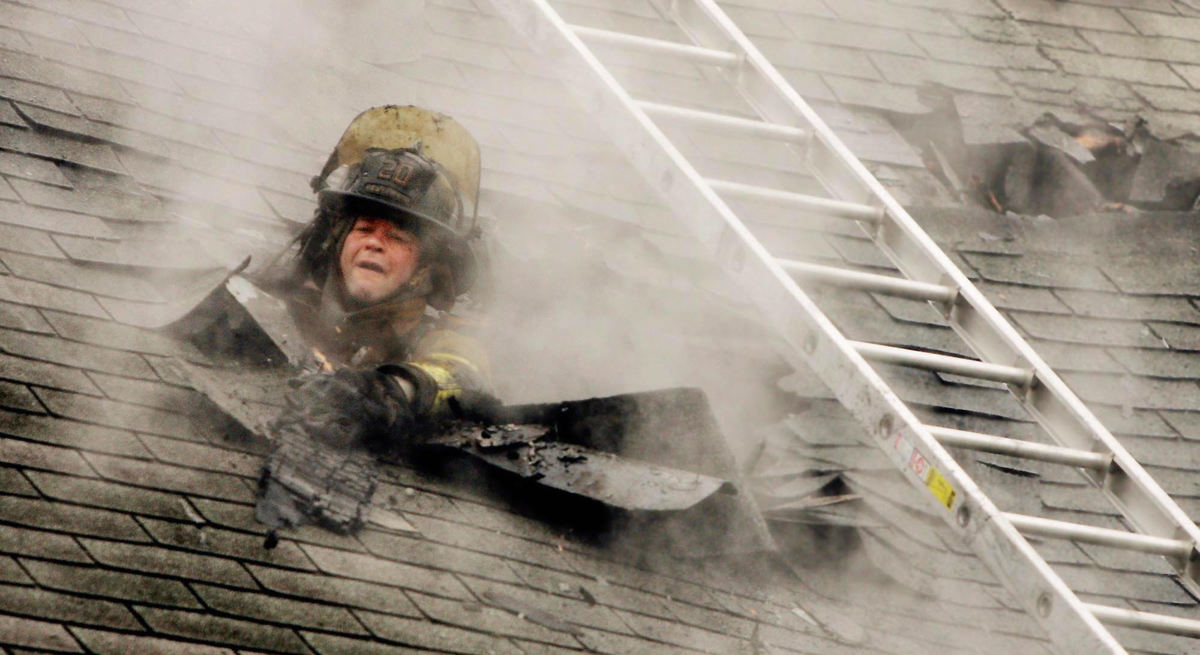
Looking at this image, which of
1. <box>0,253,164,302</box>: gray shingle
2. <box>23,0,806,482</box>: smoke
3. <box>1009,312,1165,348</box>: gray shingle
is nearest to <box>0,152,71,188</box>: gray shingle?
<box>23,0,806,482</box>: smoke

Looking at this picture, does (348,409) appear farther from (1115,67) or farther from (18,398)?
(1115,67)

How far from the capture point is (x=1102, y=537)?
3.82 meters

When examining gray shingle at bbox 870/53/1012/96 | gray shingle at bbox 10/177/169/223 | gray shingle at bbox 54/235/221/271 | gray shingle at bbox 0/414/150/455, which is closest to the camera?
gray shingle at bbox 0/414/150/455

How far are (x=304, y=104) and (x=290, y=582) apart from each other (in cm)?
265

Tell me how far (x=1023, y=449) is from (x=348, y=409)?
1782 mm

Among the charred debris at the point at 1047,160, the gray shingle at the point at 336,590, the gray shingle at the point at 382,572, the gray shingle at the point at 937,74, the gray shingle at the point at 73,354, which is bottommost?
the gray shingle at the point at 336,590

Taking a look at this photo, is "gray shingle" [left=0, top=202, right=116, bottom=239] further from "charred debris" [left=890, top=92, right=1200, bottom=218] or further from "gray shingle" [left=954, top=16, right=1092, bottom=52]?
"gray shingle" [left=954, top=16, right=1092, bottom=52]

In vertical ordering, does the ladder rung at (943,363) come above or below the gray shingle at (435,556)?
above

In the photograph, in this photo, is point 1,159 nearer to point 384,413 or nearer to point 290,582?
point 384,413

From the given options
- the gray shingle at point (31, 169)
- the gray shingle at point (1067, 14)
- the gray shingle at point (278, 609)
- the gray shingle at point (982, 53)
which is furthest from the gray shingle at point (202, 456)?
the gray shingle at point (1067, 14)

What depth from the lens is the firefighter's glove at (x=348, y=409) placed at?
4.21 meters

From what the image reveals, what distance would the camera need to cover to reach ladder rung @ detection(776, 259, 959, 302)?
4309mm

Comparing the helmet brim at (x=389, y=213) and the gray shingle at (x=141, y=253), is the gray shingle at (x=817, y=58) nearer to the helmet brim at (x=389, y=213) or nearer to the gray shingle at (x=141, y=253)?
the helmet brim at (x=389, y=213)

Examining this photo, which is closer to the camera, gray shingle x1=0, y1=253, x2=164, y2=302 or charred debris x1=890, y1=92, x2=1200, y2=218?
gray shingle x1=0, y1=253, x2=164, y2=302
